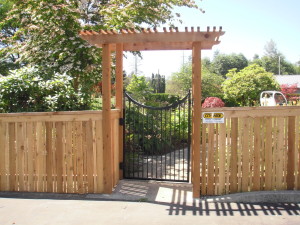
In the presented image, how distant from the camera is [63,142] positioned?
488 cm

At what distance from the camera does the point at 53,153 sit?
4.91 metres

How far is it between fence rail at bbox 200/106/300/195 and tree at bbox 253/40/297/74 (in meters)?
73.2

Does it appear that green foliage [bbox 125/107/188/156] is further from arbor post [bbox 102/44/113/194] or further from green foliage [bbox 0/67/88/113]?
green foliage [bbox 0/67/88/113]

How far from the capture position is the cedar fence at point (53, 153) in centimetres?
483

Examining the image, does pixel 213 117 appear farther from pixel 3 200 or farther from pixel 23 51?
pixel 23 51

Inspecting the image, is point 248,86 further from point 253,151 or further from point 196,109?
point 196,109

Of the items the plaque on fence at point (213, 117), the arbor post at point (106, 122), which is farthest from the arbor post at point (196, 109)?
the arbor post at point (106, 122)

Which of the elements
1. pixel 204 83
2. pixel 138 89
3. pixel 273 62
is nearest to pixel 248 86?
pixel 204 83

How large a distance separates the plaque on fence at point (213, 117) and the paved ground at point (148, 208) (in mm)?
1155

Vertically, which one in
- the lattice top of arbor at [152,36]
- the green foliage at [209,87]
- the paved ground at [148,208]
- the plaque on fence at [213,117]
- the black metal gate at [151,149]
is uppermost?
the green foliage at [209,87]

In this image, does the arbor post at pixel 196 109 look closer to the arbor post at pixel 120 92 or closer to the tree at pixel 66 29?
the arbor post at pixel 120 92

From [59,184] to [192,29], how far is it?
125 inches

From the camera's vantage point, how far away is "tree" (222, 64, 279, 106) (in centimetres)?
1961

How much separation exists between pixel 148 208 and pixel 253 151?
1.83 metres
